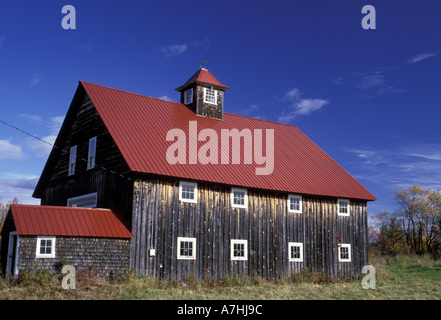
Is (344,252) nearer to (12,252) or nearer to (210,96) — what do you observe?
(210,96)

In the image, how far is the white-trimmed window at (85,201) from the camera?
23.3 metres

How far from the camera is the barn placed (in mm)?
20906

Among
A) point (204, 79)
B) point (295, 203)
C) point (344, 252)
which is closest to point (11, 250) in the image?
point (295, 203)

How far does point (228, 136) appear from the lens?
27.6 m

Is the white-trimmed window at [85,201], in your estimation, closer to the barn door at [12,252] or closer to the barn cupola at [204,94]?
the barn door at [12,252]

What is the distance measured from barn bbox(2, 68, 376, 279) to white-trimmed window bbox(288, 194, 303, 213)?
6 centimetres

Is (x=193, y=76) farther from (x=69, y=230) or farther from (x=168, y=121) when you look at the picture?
(x=69, y=230)

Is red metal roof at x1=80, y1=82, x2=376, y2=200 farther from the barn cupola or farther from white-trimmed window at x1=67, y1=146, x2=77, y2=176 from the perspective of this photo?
white-trimmed window at x1=67, y1=146, x2=77, y2=176

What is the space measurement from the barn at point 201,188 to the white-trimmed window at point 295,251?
2.1 inches

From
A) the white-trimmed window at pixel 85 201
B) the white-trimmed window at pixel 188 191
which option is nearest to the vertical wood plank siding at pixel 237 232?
the white-trimmed window at pixel 188 191

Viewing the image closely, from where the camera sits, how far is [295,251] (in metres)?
25.4

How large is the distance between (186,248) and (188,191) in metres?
2.62

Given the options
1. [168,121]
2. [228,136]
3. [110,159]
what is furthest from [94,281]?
[228,136]
